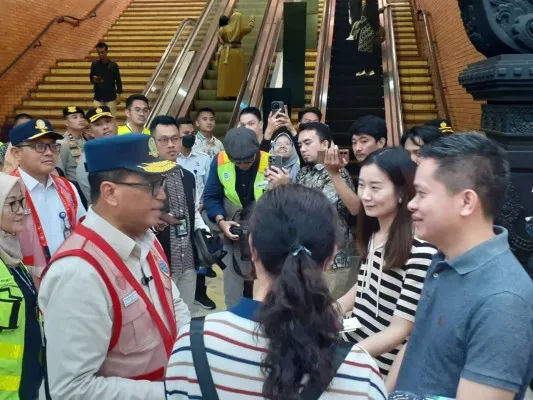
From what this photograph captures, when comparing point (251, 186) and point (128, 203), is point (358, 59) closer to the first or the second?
point (251, 186)

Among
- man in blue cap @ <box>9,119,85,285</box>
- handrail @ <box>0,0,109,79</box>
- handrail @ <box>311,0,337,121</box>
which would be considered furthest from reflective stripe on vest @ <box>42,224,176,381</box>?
handrail @ <box>0,0,109,79</box>

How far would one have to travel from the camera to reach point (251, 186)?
376 centimetres

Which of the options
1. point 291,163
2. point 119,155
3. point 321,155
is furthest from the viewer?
point 291,163

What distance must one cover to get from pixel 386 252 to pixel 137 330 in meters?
0.95

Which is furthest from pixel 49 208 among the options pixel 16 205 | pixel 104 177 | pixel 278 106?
pixel 278 106

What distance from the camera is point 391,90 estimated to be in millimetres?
8211

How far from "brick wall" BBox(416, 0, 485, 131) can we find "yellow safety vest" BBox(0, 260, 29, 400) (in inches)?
290

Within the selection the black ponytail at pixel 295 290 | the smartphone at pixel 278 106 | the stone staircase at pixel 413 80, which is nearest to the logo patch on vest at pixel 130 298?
the black ponytail at pixel 295 290

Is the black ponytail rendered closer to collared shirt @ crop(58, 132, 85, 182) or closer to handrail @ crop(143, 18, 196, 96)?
collared shirt @ crop(58, 132, 85, 182)

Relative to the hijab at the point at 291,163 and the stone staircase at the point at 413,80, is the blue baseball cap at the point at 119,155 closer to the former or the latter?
the hijab at the point at 291,163

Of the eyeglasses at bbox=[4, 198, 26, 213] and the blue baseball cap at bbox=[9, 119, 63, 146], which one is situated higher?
the blue baseball cap at bbox=[9, 119, 63, 146]

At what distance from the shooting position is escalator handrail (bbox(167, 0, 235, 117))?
9.06 metres

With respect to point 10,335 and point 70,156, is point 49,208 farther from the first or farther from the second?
point 70,156

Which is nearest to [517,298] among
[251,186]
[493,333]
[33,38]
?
[493,333]
